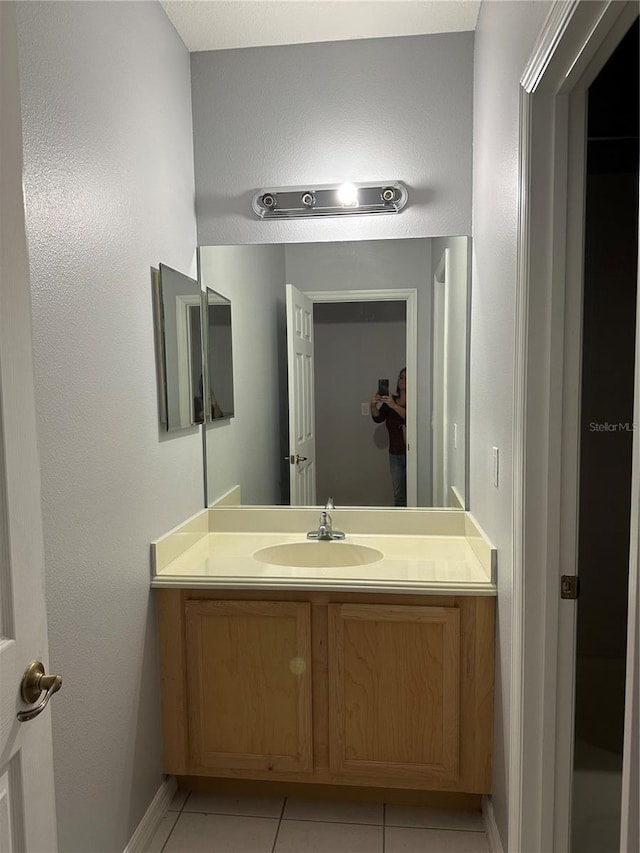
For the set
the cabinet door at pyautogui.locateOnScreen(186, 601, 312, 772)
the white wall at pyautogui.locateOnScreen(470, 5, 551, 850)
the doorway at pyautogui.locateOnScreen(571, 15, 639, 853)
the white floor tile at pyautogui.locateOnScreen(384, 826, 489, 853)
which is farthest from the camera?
the doorway at pyautogui.locateOnScreen(571, 15, 639, 853)

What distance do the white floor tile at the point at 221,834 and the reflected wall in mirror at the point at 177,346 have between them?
51.4 inches

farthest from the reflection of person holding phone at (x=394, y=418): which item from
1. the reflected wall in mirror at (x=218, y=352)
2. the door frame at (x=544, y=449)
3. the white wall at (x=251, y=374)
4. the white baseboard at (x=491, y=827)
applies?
the white baseboard at (x=491, y=827)

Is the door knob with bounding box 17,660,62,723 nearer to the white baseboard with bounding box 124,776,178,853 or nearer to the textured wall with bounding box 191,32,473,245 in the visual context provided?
the white baseboard with bounding box 124,776,178,853

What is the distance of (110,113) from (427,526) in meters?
1.78

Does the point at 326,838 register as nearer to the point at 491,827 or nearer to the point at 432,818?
the point at 432,818

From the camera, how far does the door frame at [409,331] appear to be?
8.02 ft

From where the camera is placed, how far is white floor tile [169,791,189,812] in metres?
2.12

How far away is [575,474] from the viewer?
1456 millimetres

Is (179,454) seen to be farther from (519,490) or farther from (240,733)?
(519,490)

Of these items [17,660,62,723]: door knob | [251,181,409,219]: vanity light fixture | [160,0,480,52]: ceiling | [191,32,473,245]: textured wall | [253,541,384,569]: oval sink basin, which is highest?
[160,0,480,52]: ceiling

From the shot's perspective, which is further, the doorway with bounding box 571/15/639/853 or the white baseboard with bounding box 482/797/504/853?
the doorway with bounding box 571/15/639/853

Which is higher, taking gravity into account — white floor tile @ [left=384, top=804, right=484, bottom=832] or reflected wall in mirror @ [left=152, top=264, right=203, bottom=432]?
reflected wall in mirror @ [left=152, top=264, right=203, bottom=432]

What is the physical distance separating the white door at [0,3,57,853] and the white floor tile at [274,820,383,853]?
3.86 feet

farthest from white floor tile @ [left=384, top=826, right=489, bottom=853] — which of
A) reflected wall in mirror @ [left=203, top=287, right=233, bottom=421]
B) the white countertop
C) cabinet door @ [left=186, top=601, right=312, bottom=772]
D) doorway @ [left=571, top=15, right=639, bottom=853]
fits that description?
reflected wall in mirror @ [left=203, top=287, right=233, bottom=421]
